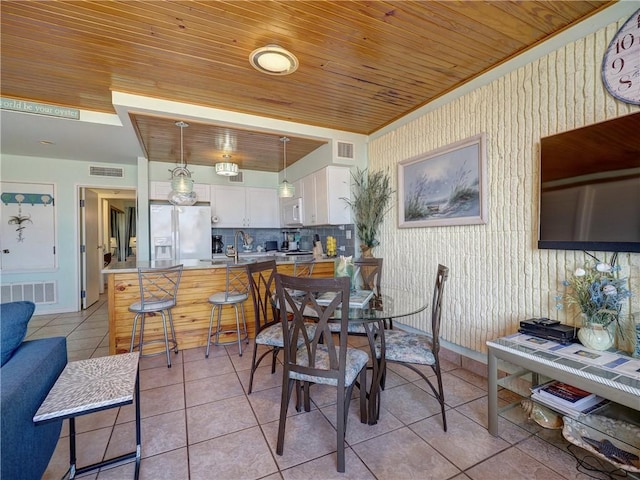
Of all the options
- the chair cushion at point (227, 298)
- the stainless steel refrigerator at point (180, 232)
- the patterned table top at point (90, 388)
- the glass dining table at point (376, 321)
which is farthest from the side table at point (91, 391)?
the stainless steel refrigerator at point (180, 232)

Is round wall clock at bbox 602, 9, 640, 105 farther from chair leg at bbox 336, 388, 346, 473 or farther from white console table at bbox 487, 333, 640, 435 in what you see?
chair leg at bbox 336, 388, 346, 473

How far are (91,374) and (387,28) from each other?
2.72 m

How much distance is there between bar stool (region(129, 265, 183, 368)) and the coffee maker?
2465 millimetres

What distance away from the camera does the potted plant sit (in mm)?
3696

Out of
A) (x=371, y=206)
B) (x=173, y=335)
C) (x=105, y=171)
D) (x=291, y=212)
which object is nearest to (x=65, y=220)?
(x=105, y=171)

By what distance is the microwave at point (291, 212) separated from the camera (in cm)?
507

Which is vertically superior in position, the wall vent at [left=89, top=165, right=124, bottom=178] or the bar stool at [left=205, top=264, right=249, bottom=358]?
the wall vent at [left=89, top=165, right=124, bottom=178]

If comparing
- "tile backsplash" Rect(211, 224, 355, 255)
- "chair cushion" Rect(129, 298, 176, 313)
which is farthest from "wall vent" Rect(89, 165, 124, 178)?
"chair cushion" Rect(129, 298, 176, 313)

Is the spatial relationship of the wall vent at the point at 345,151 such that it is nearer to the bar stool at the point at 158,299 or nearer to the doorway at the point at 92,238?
the bar stool at the point at 158,299

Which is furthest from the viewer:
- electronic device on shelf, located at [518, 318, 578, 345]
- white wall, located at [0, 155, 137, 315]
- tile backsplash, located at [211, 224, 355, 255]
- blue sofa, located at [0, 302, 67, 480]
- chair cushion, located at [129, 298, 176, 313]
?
white wall, located at [0, 155, 137, 315]

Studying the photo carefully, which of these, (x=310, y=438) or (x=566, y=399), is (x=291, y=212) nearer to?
(x=310, y=438)

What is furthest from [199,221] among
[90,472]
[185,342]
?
[90,472]

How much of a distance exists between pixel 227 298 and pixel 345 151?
2.45m

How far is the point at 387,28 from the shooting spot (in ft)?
6.57
